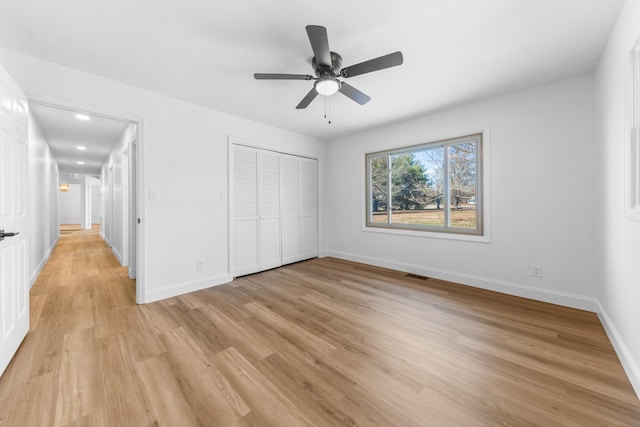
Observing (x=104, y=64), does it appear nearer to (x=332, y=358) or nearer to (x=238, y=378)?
(x=238, y=378)

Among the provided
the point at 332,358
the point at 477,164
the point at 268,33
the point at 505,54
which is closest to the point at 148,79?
the point at 268,33

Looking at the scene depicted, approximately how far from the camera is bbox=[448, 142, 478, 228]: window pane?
3.28 m

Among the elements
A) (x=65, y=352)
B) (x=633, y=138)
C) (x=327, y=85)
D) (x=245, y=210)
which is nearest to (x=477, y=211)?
(x=633, y=138)

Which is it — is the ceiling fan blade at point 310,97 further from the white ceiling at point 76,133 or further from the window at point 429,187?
the white ceiling at point 76,133

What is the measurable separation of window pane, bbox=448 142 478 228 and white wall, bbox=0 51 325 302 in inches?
124

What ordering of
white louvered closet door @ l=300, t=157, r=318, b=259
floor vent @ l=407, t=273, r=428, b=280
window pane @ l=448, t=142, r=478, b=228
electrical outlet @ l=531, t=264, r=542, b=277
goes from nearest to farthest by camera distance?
electrical outlet @ l=531, t=264, r=542, b=277, window pane @ l=448, t=142, r=478, b=228, floor vent @ l=407, t=273, r=428, b=280, white louvered closet door @ l=300, t=157, r=318, b=259

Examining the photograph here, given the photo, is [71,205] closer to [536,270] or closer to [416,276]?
[416,276]

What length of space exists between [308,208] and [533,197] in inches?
134

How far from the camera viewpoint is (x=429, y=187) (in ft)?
12.3

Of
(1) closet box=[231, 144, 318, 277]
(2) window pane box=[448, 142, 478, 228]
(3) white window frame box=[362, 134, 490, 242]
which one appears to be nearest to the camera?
(3) white window frame box=[362, 134, 490, 242]

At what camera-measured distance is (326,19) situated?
1727 mm

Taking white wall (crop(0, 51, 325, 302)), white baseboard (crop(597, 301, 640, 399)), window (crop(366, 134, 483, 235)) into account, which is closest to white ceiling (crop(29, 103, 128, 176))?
white wall (crop(0, 51, 325, 302))

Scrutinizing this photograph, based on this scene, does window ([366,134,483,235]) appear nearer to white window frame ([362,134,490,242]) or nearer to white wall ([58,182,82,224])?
white window frame ([362,134,490,242])

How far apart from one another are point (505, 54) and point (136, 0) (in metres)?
2.90
